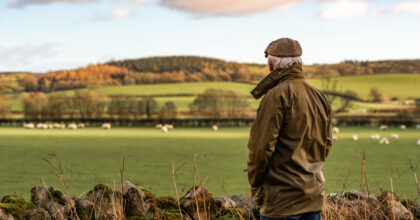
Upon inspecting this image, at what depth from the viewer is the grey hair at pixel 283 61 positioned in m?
2.93

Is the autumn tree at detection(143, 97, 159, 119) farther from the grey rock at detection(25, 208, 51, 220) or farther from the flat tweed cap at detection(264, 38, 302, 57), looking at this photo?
the flat tweed cap at detection(264, 38, 302, 57)

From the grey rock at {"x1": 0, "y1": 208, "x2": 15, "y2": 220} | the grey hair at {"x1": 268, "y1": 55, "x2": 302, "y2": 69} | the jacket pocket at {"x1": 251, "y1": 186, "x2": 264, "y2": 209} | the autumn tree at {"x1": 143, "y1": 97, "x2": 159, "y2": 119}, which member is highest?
the grey hair at {"x1": 268, "y1": 55, "x2": 302, "y2": 69}

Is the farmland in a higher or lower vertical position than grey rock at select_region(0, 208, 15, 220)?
lower

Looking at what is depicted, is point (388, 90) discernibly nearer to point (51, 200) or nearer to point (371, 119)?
point (371, 119)

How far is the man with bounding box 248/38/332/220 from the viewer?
2.76 meters

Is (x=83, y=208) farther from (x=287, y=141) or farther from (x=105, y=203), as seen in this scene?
(x=287, y=141)

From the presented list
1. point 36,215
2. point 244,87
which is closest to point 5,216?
point 36,215

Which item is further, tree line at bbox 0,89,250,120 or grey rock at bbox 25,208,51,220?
tree line at bbox 0,89,250,120

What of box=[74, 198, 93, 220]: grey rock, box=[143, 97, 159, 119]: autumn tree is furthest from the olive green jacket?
box=[143, 97, 159, 119]: autumn tree

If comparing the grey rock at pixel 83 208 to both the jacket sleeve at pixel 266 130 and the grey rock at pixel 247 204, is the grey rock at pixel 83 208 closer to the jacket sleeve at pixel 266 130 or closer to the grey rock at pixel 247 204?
the grey rock at pixel 247 204

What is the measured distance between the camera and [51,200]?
498 cm

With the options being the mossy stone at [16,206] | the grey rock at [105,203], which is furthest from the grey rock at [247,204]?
the mossy stone at [16,206]

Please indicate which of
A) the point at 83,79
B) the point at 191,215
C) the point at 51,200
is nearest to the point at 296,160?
the point at 191,215

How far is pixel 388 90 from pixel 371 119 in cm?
3005
